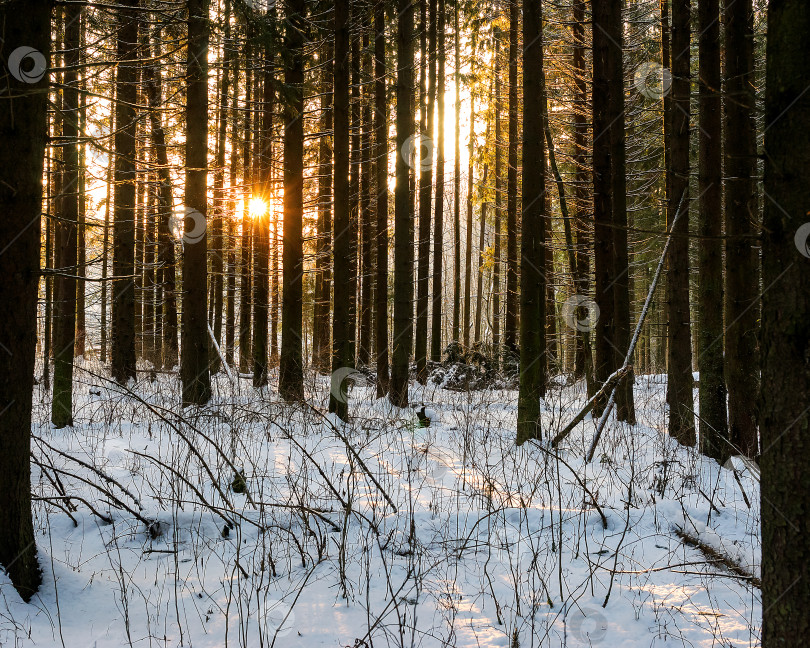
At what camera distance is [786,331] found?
172 cm

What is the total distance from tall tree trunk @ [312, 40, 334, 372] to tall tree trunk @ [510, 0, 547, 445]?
4972 mm

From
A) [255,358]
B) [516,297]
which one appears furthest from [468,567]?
[516,297]

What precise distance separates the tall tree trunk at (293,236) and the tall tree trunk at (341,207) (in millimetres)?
853

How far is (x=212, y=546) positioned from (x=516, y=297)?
13.1m

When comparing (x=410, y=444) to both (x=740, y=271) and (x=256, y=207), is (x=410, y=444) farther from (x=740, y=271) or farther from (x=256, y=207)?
(x=256, y=207)

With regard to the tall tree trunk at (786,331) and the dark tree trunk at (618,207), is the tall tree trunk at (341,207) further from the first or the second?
the tall tree trunk at (786,331)

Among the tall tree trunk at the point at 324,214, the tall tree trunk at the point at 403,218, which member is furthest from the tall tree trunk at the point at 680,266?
the tall tree trunk at the point at 324,214

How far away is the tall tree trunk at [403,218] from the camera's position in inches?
333

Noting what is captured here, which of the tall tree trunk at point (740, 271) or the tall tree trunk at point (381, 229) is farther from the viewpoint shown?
the tall tree trunk at point (381, 229)

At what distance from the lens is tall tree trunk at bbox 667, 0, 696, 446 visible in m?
6.85

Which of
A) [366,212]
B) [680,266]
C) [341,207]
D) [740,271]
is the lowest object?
[740,271]

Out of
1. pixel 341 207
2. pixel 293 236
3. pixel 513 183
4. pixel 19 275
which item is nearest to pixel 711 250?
pixel 341 207

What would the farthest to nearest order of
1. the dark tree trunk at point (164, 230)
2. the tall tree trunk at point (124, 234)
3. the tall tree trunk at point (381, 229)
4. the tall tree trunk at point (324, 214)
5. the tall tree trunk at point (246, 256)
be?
the tall tree trunk at point (246, 256), the tall tree trunk at point (324, 214), the dark tree trunk at point (164, 230), the tall tree trunk at point (381, 229), the tall tree trunk at point (124, 234)

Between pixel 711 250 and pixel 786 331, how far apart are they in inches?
213
